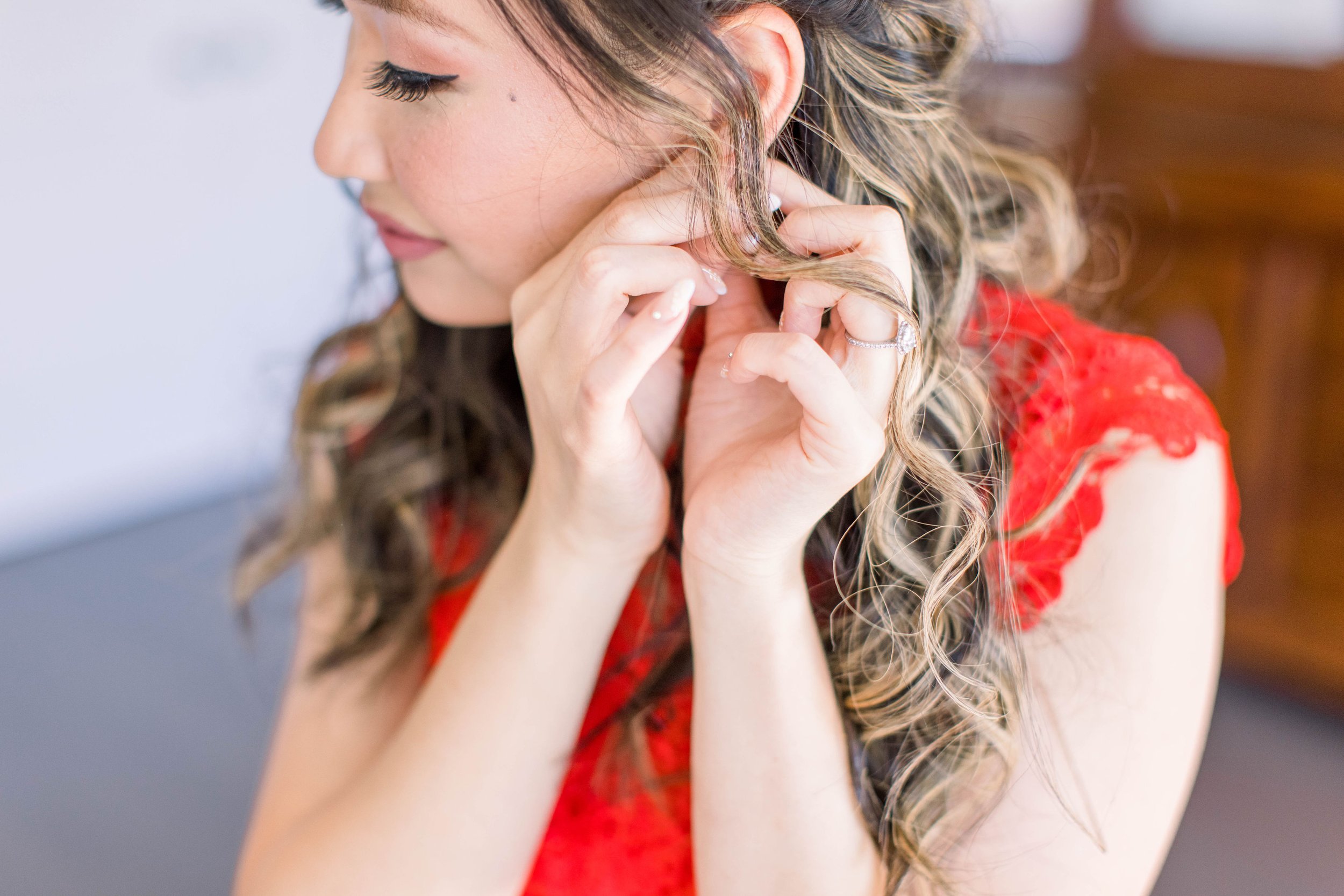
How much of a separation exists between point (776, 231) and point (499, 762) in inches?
18.5

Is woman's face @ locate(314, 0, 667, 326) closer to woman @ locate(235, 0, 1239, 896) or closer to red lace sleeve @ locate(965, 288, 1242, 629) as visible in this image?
woman @ locate(235, 0, 1239, 896)

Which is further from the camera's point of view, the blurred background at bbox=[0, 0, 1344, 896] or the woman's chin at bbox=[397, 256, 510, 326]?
the blurred background at bbox=[0, 0, 1344, 896]

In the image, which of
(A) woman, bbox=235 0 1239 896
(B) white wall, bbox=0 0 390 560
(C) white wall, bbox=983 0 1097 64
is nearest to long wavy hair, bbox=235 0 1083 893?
(A) woman, bbox=235 0 1239 896

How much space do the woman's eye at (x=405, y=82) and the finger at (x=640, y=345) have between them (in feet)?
0.72

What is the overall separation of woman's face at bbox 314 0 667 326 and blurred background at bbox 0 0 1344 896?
0.93m

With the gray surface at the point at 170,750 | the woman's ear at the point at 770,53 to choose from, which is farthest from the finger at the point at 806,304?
the gray surface at the point at 170,750

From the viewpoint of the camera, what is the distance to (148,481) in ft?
8.41

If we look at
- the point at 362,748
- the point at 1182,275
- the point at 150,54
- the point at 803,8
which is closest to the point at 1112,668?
the point at 803,8

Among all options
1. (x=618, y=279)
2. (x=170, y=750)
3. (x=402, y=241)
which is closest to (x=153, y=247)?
(x=170, y=750)

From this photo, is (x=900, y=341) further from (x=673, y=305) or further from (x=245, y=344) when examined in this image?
(x=245, y=344)

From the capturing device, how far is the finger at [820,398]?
24.0 inches

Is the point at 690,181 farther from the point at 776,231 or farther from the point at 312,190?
the point at 312,190

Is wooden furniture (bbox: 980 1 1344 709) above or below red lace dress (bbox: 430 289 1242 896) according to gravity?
below

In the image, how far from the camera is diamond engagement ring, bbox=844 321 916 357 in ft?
2.09
